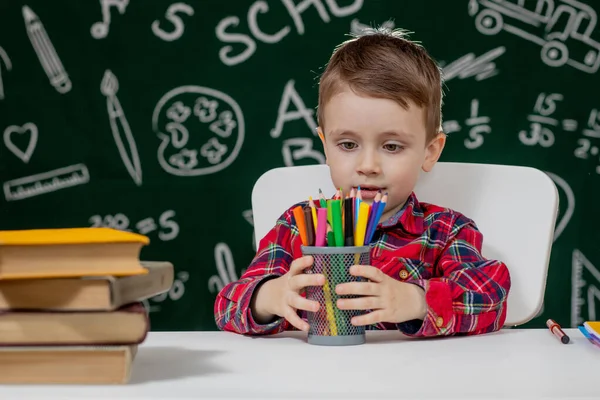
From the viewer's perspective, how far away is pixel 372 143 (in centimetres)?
111

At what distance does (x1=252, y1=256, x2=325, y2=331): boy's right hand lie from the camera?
81 cm

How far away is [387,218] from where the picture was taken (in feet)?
4.07

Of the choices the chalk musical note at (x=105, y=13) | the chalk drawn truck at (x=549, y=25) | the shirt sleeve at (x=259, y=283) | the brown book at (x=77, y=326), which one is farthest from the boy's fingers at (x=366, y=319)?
the chalk musical note at (x=105, y=13)

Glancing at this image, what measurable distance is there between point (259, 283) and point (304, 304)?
0.68 ft

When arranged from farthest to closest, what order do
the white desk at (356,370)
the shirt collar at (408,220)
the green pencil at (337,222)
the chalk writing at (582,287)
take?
the chalk writing at (582,287)
the shirt collar at (408,220)
the green pencil at (337,222)
the white desk at (356,370)

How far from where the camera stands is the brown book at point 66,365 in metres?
0.60

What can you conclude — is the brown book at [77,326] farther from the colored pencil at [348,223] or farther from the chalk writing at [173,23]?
the chalk writing at [173,23]

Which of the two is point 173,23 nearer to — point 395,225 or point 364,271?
point 395,225

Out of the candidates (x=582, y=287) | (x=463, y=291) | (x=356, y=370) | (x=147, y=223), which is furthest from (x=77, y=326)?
(x=582, y=287)

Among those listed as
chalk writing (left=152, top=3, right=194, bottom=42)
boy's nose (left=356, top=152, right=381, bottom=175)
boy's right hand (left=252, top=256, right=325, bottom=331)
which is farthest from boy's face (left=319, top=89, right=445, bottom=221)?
chalk writing (left=152, top=3, right=194, bottom=42)

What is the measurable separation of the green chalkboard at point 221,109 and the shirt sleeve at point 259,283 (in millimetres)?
705

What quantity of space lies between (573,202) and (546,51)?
38 centimetres

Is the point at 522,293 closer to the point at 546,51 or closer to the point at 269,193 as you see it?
the point at 269,193

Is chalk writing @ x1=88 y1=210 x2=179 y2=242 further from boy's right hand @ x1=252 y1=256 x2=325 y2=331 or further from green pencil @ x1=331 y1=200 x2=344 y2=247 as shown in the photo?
green pencil @ x1=331 y1=200 x2=344 y2=247
